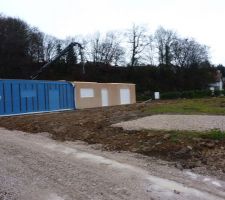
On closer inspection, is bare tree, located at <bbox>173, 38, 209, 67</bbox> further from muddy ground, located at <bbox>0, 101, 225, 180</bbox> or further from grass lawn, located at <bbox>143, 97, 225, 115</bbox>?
muddy ground, located at <bbox>0, 101, 225, 180</bbox>

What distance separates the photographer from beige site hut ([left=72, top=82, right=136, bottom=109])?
3378 cm

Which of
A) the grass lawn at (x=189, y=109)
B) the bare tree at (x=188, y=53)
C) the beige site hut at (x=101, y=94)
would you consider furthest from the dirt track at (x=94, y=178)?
the bare tree at (x=188, y=53)

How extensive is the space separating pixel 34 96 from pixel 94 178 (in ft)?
70.0

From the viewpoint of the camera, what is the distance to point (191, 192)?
630cm

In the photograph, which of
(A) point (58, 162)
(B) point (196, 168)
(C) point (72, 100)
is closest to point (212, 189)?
(B) point (196, 168)

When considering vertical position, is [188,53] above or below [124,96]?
above

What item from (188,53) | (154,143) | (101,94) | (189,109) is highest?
(188,53)

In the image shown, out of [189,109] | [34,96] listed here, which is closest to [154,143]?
[189,109]

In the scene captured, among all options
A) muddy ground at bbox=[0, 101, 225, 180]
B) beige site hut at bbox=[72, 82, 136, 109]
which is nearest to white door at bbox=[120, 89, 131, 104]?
beige site hut at bbox=[72, 82, 136, 109]

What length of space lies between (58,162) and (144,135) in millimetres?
3695

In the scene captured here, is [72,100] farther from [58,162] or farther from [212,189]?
[212,189]

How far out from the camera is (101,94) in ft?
122

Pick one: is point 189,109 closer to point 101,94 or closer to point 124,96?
point 101,94

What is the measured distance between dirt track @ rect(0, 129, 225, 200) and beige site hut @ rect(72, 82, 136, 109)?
23.3 meters
